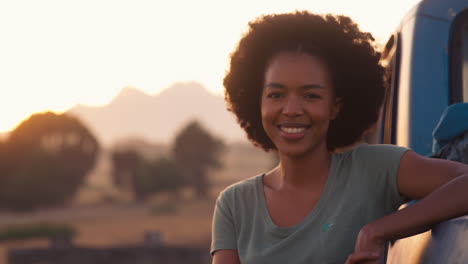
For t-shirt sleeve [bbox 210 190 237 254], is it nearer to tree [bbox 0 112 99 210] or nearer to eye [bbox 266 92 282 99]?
eye [bbox 266 92 282 99]

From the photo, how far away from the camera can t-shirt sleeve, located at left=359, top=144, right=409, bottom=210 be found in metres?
2.70

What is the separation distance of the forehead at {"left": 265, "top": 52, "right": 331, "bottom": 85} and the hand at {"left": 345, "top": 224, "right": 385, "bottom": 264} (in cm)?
68

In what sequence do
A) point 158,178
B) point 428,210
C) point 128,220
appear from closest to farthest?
point 428,210
point 128,220
point 158,178

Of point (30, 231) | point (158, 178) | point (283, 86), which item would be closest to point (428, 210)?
point (283, 86)

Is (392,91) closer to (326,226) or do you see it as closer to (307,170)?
(307,170)

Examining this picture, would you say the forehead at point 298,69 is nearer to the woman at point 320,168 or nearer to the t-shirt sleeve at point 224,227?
the woman at point 320,168

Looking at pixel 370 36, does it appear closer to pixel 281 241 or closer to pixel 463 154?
pixel 463 154

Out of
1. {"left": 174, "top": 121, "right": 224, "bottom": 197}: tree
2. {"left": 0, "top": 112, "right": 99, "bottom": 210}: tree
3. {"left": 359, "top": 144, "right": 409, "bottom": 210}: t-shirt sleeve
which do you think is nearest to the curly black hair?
{"left": 359, "top": 144, "right": 409, "bottom": 210}: t-shirt sleeve

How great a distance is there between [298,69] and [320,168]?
0.40 metres

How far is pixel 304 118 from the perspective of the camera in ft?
9.27

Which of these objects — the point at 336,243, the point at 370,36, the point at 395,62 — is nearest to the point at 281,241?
the point at 336,243

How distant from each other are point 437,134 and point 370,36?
0.55 metres

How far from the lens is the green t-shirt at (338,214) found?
2.71m

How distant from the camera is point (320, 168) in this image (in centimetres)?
294
